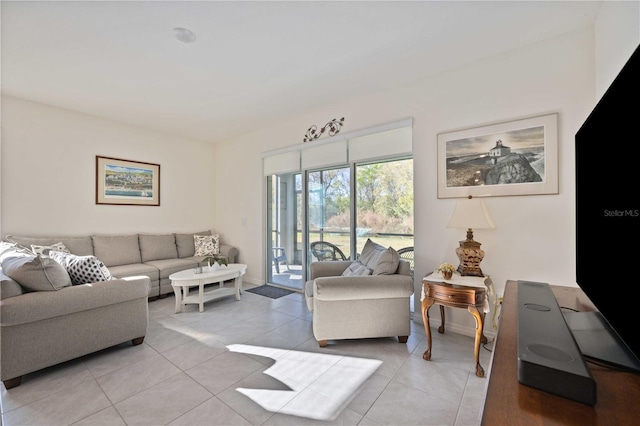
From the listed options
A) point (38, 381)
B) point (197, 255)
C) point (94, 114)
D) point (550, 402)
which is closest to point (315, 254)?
point (197, 255)

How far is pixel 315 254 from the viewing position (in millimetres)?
4059

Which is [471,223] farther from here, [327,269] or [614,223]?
[327,269]

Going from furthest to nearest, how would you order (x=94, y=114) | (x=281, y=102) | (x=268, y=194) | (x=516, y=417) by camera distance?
(x=268, y=194), (x=94, y=114), (x=281, y=102), (x=516, y=417)

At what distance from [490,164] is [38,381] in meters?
4.06

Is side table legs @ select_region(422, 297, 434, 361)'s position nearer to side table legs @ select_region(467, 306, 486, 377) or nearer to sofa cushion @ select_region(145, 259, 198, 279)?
side table legs @ select_region(467, 306, 486, 377)

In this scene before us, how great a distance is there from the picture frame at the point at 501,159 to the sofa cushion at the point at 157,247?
424 centimetres

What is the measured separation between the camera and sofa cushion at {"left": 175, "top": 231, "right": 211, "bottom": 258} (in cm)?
462

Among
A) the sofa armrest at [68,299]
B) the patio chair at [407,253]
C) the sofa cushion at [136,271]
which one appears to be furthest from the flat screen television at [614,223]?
the sofa cushion at [136,271]

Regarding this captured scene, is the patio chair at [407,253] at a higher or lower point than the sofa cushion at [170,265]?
higher

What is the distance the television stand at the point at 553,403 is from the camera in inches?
22.6

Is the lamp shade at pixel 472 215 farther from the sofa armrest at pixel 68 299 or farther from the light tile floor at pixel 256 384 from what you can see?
the sofa armrest at pixel 68 299

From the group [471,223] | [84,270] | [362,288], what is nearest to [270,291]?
[362,288]

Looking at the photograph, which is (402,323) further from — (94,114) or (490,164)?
(94,114)

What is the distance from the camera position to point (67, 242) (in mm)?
3547
